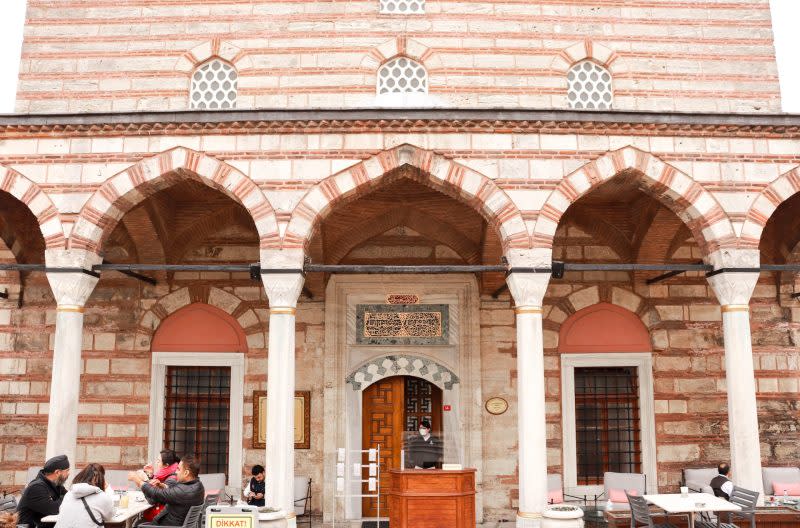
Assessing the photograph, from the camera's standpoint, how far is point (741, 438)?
7.80 meters

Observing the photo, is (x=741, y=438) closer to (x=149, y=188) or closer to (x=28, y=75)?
(x=149, y=188)

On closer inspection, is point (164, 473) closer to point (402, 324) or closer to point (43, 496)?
point (43, 496)

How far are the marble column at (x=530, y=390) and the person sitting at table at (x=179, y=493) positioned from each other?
333 centimetres

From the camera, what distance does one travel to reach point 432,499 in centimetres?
768

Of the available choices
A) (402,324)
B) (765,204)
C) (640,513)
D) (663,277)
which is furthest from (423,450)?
(765,204)

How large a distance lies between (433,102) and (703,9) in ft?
12.9

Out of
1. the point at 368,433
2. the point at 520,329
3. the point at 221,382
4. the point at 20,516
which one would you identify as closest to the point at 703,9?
the point at 520,329

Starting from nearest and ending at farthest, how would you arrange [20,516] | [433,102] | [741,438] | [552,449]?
[20,516]
[741,438]
[433,102]
[552,449]

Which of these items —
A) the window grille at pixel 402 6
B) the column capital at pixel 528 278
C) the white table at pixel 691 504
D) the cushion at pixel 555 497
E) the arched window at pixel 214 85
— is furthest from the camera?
the window grille at pixel 402 6

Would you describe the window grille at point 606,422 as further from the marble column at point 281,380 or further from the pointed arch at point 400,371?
the marble column at point 281,380

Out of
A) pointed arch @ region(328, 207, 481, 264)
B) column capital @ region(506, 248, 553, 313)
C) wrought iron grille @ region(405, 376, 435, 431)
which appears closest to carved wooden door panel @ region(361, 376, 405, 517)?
wrought iron grille @ region(405, 376, 435, 431)

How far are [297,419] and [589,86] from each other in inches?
234

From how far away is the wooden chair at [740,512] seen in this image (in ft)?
23.6

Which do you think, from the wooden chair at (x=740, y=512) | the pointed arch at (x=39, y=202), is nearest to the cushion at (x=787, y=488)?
the wooden chair at (x=740, y=512)
